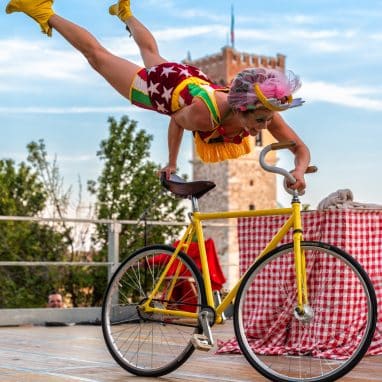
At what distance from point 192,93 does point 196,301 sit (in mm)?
834

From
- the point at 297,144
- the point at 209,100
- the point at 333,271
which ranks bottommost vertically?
the point at 333,271

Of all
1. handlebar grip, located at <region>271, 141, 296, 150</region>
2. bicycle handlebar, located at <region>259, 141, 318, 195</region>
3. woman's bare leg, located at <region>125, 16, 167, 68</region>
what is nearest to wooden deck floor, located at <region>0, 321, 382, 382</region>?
bicycle handlebar, located at <region>259, 141, 318, 195</region>

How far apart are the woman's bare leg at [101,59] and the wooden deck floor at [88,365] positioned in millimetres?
1111

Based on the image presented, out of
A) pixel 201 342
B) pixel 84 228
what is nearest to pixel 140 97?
pixel 201 342

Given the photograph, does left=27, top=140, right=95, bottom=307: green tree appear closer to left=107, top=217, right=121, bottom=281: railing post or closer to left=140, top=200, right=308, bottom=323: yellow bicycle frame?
left=107, top=217, right=121, bottom=281: railing post

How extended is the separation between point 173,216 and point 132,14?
42.7 ft

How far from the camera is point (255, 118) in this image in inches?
130

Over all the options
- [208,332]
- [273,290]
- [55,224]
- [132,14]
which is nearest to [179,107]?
[132,14]

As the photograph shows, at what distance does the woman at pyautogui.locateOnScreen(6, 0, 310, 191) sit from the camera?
3299 mm

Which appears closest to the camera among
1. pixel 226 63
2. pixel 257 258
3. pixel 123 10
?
pixel 257 258

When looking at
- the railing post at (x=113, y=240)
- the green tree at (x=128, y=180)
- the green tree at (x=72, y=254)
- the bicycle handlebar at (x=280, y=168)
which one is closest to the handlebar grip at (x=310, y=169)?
Result: the bicycle handlebar at (x=280, y=168)

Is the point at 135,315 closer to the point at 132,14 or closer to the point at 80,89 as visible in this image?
the point at 132,14

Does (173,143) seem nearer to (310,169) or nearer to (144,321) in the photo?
(310,169)

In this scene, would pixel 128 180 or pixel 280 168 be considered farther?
pixel 128 180
